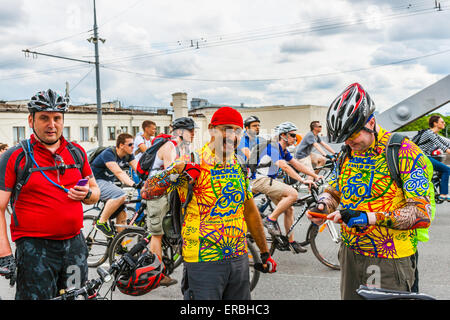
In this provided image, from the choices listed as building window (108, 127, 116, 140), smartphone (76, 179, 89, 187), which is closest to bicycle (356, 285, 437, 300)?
smartphone (76, 179, 89, 187)

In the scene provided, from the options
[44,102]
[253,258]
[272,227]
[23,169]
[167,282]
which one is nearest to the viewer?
[23,169]

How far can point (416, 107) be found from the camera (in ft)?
62.4

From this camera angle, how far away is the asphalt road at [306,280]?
15.2ft

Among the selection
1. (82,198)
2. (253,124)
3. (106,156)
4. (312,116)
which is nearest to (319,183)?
(253,124)

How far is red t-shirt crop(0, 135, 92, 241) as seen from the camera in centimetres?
279

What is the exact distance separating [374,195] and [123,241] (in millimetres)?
4004

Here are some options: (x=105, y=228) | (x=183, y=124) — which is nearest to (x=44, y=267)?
(x=183, y=124)

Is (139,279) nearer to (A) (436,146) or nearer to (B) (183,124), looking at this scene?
(B) (183,124)

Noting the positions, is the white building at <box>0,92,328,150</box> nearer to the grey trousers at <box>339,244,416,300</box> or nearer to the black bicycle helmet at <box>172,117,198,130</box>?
the black bicycle helmet at <box>172,117,198,130</box>

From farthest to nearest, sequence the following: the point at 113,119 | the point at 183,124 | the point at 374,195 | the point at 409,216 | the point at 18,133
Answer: the point at 113,119
the point at 18,133
the point at 183,124
the point at 374,195
the point at 409,216

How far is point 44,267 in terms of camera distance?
283 centimetres

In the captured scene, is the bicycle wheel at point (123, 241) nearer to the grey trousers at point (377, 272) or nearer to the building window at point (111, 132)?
the grey trousers at point (377, 272)

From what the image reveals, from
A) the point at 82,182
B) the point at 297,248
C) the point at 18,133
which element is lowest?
the point at 297,248

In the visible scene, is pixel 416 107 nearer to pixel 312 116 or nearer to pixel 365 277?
pixel 365 277
